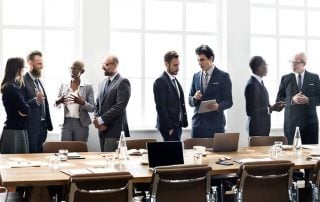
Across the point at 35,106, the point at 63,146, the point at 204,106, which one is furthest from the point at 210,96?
the point at 63,146

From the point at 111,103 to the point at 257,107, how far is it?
7.35ft

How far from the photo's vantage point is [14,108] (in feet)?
19.3

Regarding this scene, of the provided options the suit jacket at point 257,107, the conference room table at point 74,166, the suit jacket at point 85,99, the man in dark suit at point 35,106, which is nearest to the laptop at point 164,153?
the conference room table at point 74,166

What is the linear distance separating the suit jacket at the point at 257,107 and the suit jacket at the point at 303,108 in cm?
40

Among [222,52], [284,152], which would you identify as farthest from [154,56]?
[284,152]

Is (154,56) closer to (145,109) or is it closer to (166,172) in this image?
(145,109)

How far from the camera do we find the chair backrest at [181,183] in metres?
3.66

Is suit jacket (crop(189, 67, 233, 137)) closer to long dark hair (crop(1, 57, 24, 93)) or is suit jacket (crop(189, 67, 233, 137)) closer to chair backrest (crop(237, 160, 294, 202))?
long dark hair (crop(1, 57, 24, 93))

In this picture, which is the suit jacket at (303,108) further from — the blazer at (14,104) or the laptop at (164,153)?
the laptop at (164,153)

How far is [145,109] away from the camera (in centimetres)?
783

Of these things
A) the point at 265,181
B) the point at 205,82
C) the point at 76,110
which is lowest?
the point at 265,181

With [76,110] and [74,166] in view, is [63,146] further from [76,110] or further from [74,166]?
[76,110]

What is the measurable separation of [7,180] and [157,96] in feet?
10.8

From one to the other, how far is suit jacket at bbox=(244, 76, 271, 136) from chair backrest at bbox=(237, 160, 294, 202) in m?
3.30
